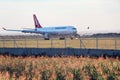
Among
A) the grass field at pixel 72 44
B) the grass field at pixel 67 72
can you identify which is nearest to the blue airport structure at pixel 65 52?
the grass field at pixel 72 44

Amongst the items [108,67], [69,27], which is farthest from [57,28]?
[108,67]

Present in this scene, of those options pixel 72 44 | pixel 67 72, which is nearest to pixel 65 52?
pixel 67 72

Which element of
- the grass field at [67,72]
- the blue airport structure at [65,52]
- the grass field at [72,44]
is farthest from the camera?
the grass field at [72,44]

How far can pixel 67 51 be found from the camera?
3281cm

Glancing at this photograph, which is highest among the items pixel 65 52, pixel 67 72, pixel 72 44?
pixel 67 72

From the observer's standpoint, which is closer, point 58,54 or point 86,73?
point 86,73

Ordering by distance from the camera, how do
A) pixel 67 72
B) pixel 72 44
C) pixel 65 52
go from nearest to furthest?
pixel 67 72
pixel 65 52
pixel 72 44

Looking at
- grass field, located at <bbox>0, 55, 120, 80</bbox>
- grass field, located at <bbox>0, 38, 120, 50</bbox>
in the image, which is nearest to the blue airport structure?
grass field, located at <bbox>0, 38, 120, 50</bbox>

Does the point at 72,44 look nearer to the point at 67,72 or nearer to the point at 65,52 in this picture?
the point at 65,52

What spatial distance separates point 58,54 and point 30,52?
3.48 meters

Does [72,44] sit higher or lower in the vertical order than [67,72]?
lower

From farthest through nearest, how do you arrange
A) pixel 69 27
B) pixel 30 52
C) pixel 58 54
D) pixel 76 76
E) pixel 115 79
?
A: 1. pixel 69 27
2. pixel 30 52
3. pixel 58 54
4. pixel 76 76
5. pixel 115 79

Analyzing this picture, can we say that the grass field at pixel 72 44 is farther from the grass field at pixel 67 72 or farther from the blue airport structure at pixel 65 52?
the grass field at pixel 67 72

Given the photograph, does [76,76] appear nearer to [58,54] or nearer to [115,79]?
[115,79]
